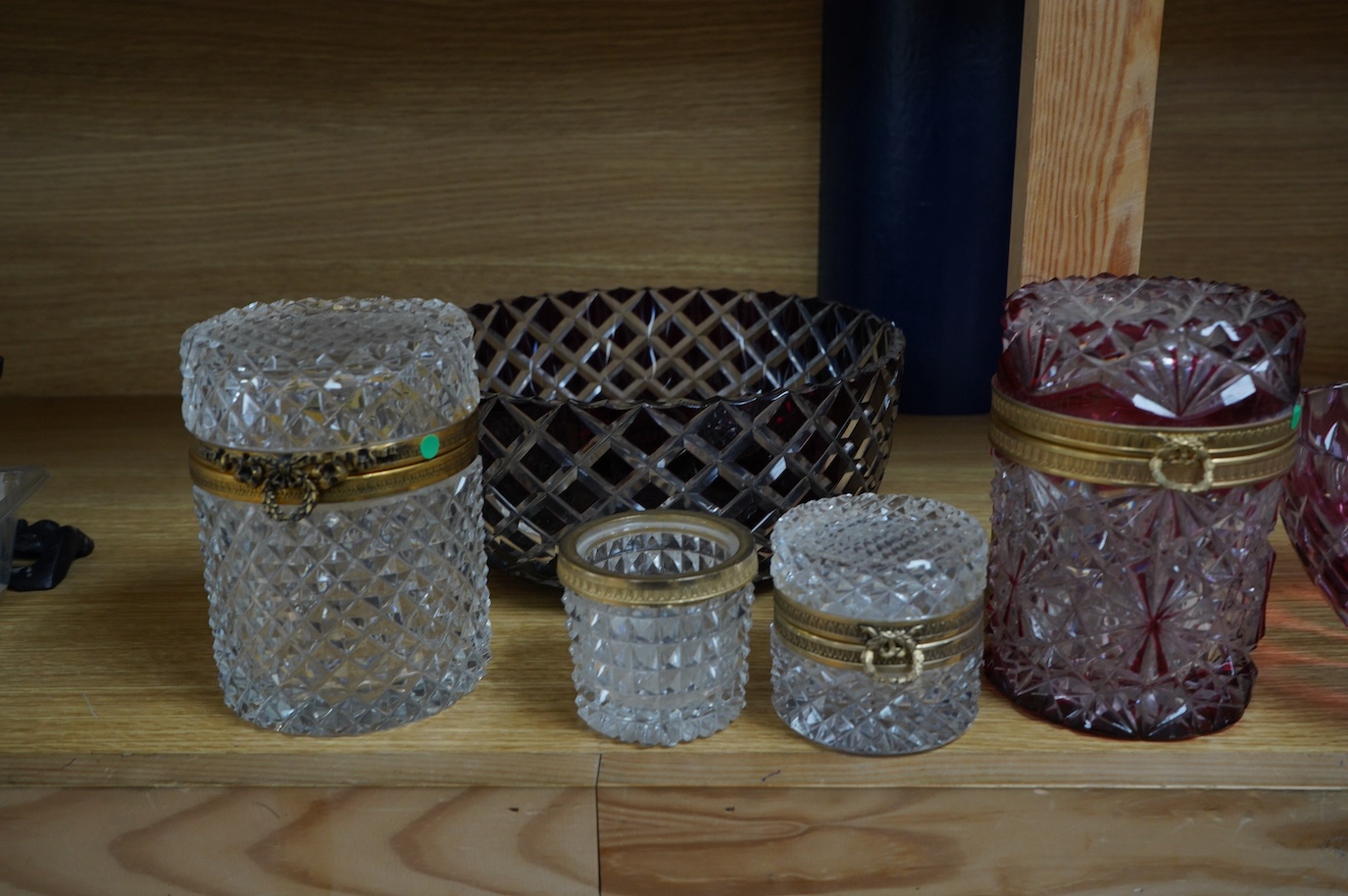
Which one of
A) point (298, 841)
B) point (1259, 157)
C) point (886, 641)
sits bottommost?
point (298, 841)

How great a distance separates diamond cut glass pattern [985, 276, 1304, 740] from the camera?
527mm

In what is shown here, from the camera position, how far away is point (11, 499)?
727 millimetres

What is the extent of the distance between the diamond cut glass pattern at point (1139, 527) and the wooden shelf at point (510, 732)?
2 centimetres

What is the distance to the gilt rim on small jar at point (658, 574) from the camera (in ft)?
1.78

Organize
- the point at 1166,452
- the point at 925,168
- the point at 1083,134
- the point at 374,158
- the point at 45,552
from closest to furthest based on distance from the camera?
the point at 1166,452, the point at 1083,134, the point at 45,552, the point at 925,168, the point at 374,158

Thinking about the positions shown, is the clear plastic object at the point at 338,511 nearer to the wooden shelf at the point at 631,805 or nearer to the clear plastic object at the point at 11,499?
the wooden shelf at the point at 631,805

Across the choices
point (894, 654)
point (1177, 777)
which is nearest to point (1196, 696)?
point (1177, 777)

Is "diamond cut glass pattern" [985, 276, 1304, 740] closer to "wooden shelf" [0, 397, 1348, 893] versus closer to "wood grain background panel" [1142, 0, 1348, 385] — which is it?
"wooden shelf" [0, 397, 1348, 893]

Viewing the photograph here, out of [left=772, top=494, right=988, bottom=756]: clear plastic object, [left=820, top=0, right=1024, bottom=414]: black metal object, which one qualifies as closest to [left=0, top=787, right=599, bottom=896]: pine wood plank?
[left=772, top=494, right=988, bottom=756]: clear plastic object

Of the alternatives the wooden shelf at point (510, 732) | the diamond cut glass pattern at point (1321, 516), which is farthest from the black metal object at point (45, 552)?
the diamond cut glass pattern at point (1321, 516)

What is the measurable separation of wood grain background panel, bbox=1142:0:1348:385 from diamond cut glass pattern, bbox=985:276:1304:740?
1.63 feet

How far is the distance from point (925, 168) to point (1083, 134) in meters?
0.31

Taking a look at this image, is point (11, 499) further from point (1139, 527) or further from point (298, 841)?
point (1139, 527)

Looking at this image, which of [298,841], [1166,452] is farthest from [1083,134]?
[298,841]
